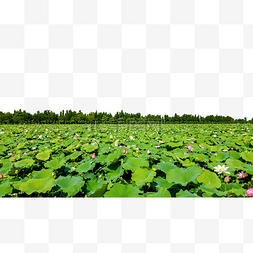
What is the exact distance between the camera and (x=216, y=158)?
2170mm

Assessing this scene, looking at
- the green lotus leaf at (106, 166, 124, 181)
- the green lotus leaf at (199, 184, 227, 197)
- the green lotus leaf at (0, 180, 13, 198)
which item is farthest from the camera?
the green lotus leaf at (106, 166, 124, 181)

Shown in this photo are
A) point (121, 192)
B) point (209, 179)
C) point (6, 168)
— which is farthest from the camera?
point (6, 168)

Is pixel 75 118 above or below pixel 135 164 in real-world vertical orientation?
above

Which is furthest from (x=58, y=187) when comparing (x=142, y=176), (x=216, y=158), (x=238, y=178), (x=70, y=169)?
(x=216, y=158)

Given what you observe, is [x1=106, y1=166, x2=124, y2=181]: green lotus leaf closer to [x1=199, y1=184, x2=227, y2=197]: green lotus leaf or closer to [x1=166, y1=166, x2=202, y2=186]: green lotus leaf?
[x1=166, y1=166, x2=202, y2=186]: green lotus leaf

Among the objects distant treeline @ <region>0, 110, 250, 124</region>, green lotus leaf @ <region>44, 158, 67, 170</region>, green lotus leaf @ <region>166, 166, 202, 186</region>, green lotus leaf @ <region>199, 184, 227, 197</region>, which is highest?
distant treeline @ <region>0, 110, 250, 124</region>

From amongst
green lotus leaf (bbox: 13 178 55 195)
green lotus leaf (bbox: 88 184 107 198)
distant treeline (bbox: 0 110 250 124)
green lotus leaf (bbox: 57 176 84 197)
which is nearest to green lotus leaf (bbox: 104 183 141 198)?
green lotus leaf (bbox: 88 184 107 198)

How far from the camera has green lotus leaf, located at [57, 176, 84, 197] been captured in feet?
4.29

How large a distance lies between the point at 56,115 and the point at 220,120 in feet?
171

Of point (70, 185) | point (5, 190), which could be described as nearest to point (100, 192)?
point (70, 185)

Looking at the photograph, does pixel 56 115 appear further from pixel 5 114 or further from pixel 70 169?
pixel 70 169

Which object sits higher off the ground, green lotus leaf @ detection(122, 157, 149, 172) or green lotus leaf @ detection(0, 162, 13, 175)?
green lotus leaf @ detection(122, 157, 149, 172)

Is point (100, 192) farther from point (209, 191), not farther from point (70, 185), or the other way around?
point (209, 191)

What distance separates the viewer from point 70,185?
1424mm
